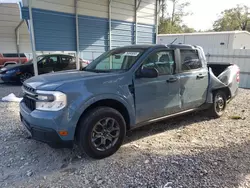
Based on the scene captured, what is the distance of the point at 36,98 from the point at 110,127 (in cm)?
116

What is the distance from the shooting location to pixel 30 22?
676cm

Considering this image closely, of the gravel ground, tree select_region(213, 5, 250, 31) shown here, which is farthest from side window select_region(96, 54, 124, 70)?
tree select_region(213, 5, 250, 31)

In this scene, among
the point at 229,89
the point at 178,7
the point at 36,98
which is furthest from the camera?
the point at 178,7

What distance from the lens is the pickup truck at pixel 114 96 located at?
2.84 metres

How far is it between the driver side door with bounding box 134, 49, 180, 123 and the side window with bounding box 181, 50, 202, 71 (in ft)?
0.96

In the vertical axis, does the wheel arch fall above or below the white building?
below

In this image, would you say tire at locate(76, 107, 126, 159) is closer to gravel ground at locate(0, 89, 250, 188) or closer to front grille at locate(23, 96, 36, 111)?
gravel ground at locate(0, 89, 250, 188)

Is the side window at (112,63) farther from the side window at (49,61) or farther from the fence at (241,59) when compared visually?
the fence at (241,59)

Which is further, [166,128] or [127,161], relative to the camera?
[166,128]

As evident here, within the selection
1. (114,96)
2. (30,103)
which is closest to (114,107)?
(114,96)

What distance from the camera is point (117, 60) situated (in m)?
3.98

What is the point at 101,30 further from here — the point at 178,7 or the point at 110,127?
the point at 178,7

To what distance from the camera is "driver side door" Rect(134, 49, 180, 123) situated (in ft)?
11.6

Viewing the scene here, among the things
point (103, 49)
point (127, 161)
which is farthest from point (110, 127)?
point (103, 49)
